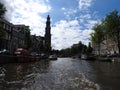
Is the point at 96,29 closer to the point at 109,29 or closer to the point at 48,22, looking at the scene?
the point at 109,29

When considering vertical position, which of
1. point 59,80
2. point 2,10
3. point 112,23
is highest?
point 112,23

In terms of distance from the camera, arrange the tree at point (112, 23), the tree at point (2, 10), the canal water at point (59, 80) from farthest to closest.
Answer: the tree at point (112, 23), the tree at point (2, 10), the canal water at point (59, 80)

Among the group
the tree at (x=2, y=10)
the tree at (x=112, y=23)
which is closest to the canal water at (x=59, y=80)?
the tree at (x=2, y=10)

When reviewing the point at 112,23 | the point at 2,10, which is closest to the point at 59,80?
the point at 2,10

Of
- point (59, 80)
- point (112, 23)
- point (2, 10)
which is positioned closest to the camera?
point (59, 80)

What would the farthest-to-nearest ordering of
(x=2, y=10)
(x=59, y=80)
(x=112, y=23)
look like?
(x=112, y=23), (x=2, y=10), (x=59, y=80)

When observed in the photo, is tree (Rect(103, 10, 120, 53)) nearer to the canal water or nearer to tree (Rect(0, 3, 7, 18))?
tree (Rect(0, 3, 7, 18))

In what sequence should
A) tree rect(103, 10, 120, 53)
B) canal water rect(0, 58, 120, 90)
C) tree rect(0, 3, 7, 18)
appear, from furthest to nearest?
tree rect(103, 10, 120, 53) < tree rect(0, 3, 7, 18) < canal water rect(0, 58, 120, 90)

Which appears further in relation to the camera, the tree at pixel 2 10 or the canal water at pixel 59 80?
the tree at pixel 2 10

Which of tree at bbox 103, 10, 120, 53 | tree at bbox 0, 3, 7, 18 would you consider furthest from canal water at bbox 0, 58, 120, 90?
tree at bbox 103, 10, 120, 53

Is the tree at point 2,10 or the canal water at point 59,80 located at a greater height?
the tree at point 2,10

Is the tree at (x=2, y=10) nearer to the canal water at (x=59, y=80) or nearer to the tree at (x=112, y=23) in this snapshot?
the canal water at (x=59, y=80)

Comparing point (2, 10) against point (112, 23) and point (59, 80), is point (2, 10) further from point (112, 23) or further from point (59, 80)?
point (112, 23)

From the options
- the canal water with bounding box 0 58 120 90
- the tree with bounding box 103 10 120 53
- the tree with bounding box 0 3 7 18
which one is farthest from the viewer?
the tree with bounding box 103 10 120 53
